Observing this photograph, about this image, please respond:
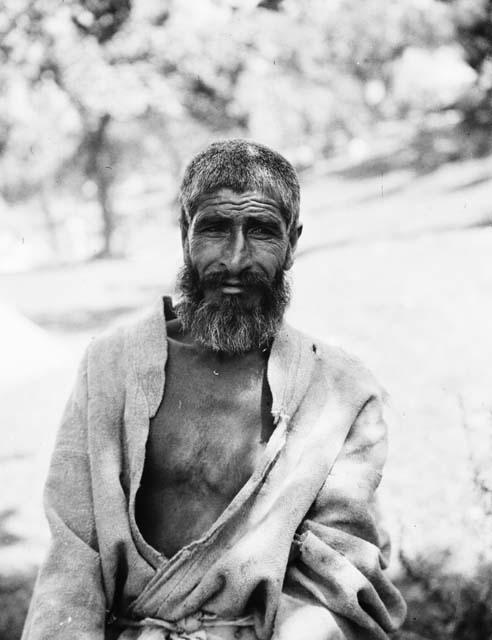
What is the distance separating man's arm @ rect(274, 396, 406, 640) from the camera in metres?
2.23

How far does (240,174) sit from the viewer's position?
2412 millimetres

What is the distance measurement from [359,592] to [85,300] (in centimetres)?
711

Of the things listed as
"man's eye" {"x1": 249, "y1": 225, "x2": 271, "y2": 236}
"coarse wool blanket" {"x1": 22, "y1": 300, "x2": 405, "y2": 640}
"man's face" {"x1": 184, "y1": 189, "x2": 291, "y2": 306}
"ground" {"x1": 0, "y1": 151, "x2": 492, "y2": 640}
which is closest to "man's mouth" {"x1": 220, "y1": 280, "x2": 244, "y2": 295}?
"man's face" {"x1": 184, "y1": 189, "x2": 291, "y2": 306}

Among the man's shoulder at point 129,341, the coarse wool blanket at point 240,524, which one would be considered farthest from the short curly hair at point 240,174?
the coarse wool blanket at point 240,524

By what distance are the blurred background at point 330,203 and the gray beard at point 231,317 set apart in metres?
1.75

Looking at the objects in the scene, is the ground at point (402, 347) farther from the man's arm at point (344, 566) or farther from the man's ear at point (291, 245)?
the man's ear at point (291, 245)

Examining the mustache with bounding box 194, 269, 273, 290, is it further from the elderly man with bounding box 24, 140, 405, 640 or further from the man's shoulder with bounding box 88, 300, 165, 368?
the man's shoulder with bounding box 88, 300, 165, 368

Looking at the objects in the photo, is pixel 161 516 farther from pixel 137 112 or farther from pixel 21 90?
pixel 137 112

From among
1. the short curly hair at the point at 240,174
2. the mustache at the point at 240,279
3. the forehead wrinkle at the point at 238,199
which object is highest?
the short curly hair at the point at 240,174

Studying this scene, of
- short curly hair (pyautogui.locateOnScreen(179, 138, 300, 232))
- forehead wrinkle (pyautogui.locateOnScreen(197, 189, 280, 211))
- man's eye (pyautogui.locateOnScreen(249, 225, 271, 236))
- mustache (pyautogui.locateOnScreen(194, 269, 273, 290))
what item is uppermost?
short curly hair (pyautogui.locateOnScreen(179, 138, 300, 232))

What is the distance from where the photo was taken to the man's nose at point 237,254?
239 cm

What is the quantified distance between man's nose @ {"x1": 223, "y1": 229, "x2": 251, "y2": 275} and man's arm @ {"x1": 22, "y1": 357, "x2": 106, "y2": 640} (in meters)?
0.70

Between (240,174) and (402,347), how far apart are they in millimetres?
3021

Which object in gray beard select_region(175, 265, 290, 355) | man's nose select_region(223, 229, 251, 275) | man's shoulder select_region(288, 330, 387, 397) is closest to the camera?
man's nose select_region(223, 229, 251, 275)
